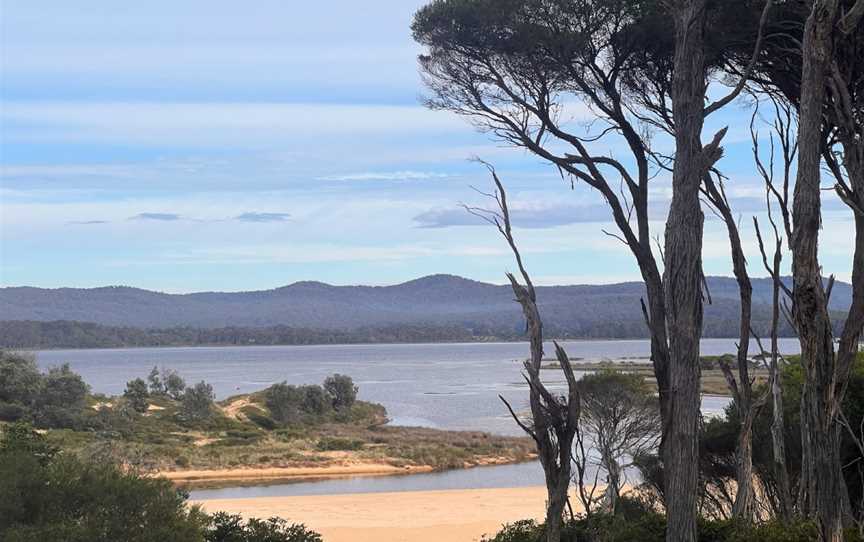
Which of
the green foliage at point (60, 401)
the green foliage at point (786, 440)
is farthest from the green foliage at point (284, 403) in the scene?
the green foliage at point (786, 440)

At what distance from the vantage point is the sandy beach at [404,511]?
79.1 feet

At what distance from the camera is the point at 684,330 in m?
8.11

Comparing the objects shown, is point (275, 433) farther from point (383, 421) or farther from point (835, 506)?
point (835, 506)

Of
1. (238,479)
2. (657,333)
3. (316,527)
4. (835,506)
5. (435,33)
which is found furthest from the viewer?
(238,479)

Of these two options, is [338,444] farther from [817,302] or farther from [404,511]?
[817,302]

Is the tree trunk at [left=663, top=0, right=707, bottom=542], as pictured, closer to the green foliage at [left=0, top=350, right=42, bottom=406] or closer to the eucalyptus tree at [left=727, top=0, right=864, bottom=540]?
the eucalyptus tree at [left=727, top=0, right=864, bottom=540]

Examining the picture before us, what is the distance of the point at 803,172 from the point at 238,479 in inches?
1305

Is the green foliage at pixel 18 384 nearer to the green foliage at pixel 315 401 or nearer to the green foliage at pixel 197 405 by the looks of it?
the green foliage at pixel 197 405

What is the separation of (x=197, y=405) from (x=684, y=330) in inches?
1801

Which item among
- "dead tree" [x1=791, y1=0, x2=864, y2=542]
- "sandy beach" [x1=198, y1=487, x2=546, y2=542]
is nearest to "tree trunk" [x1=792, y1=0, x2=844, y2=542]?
"dead tree" [x1=791, y1=0, x2=864, y2=542]

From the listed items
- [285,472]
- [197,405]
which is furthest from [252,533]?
[197,405]

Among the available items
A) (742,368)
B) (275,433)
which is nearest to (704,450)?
(742,368)

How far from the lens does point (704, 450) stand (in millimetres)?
15695

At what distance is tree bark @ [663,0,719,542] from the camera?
806 centimetres
